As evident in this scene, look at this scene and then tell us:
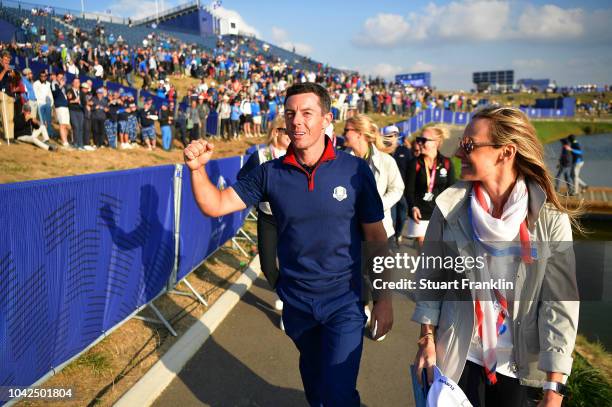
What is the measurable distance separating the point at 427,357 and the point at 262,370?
2.31m

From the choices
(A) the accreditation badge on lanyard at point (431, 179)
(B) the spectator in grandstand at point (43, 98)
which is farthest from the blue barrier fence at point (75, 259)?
(B) the spectator in grandstand at point (43, 98)

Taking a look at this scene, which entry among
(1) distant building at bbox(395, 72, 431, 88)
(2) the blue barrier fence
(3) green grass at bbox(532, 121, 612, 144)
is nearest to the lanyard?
(2) the blue barrier fence

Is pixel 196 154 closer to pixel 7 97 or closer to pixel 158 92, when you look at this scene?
pixel 7 97

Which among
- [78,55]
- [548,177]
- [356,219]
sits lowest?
[356,219]

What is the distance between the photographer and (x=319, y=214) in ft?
8.52

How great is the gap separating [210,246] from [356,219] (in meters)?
4.38

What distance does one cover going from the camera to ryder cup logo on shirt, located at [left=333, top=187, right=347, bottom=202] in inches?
103

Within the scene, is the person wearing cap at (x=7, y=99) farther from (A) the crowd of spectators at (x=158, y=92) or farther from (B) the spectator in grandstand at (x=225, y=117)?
(B) the spectator in grandstand at (x=225, y=117)

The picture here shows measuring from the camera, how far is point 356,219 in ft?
8.93

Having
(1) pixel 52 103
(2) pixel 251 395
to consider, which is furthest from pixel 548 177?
(1) pixel 52 103

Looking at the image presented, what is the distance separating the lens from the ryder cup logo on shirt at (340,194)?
2619 millimetres

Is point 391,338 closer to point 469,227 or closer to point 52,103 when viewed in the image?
point 469,227

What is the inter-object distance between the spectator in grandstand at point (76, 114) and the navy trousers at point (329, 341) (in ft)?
43.1

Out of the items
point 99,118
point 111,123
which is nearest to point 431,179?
point 99,118
